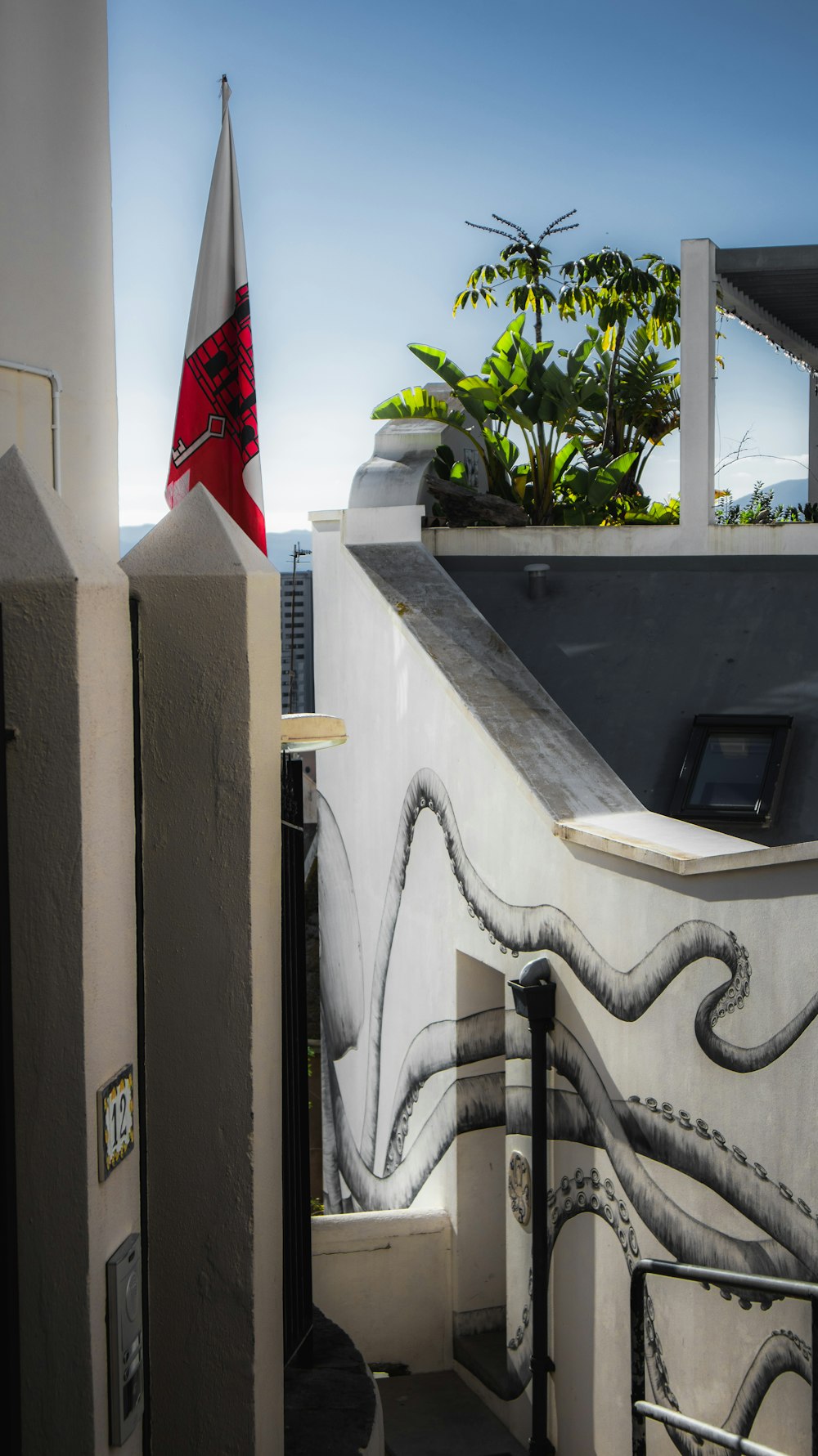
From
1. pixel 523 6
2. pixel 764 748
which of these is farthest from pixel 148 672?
pixel 523 6

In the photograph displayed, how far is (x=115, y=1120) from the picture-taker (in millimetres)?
3141

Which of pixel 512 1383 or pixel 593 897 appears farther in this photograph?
pixel 512 1383

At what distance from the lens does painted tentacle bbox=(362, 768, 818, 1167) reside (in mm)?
5031

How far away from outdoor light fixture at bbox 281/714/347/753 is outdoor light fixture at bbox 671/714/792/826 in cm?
313

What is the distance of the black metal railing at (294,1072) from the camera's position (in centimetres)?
459

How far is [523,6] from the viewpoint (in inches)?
532

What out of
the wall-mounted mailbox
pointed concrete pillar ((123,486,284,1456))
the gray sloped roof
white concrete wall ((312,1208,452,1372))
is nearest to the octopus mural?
white concrete wall ((312,1208,452,1372))

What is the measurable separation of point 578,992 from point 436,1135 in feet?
7.65

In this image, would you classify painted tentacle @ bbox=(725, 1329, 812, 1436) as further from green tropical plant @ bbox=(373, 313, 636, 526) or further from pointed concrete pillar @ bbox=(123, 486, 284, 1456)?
green tropical plant @ bbox=(373, 313, 636, 526)

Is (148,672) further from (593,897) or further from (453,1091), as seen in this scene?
(453,1091)

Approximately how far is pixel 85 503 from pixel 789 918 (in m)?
4.13

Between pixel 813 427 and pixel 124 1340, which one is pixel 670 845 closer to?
pixel 124 1340

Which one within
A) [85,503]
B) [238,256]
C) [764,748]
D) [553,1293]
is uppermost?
[238,256]

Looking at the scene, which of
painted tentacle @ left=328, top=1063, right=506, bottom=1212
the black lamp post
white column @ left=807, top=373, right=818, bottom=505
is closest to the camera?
the black lamp post
